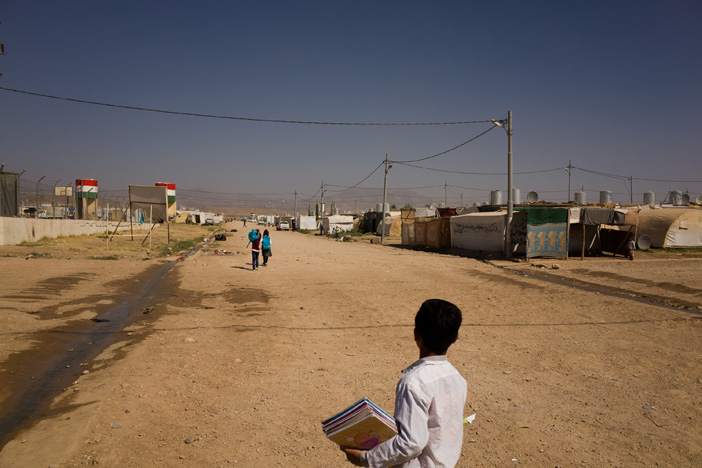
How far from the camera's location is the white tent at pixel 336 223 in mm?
57312

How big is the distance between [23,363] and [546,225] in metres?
19.7

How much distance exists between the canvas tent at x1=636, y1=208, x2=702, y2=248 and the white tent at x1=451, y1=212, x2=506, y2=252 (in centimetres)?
923

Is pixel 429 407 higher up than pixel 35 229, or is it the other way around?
pixel 35 229

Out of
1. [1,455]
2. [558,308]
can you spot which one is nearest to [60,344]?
[1,455]

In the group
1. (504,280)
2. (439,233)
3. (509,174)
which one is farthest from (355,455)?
(439,233)

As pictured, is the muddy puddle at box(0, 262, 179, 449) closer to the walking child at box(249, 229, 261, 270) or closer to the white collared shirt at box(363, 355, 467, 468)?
the white collared shirt at box(363, 355, 467, 468)

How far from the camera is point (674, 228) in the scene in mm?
25953

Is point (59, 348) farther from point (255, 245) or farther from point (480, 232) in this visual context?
point (480, 232)

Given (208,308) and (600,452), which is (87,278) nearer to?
(208,308)

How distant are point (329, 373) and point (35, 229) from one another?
1025 inches

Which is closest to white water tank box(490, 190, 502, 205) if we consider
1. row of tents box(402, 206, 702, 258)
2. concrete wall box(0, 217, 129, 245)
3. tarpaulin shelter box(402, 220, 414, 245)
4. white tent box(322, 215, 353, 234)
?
tarpaulin shelter box(402, 220, 414, 245)

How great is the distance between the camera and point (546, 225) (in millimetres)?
20531

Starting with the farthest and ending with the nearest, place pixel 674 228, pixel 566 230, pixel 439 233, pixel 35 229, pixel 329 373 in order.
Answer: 1. pixel 439 233
2. pixel 674 228
3. pixel 35 229
4. pixel 566 230
5. pixel 329 373

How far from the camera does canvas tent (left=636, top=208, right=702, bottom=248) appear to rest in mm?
25891
